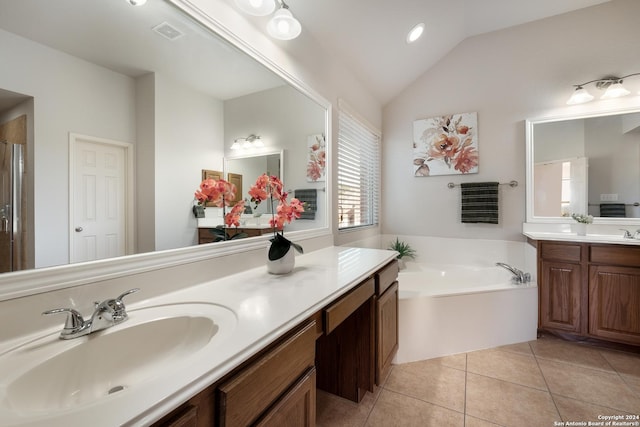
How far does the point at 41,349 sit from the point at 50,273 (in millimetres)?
210

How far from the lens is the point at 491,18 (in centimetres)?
277

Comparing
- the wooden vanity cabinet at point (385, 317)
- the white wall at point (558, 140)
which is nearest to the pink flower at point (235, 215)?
the wooden vanity cabinet at point (385, 317)

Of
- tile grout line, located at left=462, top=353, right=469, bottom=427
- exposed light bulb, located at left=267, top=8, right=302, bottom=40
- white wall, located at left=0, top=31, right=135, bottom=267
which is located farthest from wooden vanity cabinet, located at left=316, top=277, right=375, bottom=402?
exposed light bulb, located at left=267, top=8, right=302, bottom=40

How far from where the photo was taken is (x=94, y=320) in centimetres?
76

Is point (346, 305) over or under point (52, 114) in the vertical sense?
under

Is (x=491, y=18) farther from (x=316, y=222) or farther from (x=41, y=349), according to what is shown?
(x=41, y=349)

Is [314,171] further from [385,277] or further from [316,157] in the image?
[385,277]

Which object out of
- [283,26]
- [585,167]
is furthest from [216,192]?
[585,167]

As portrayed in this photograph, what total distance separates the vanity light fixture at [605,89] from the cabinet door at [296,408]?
3328 mm

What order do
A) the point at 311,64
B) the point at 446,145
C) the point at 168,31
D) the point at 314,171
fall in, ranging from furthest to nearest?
the point at 446,145 < the point at 314,171 < the point at 311,64 < the point at 168,31

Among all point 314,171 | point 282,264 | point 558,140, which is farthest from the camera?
point 558,140

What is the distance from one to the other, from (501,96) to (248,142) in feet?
9.24

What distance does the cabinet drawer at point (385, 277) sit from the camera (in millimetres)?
1595

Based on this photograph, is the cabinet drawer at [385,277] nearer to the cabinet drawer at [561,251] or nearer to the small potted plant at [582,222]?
the cabinet drawer at [561,251]
